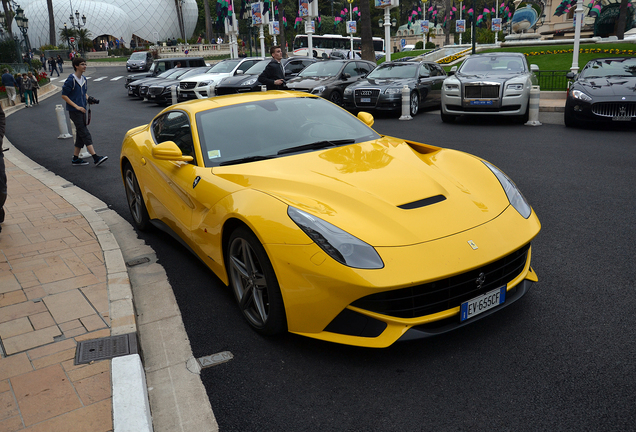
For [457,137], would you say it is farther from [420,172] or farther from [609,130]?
[420,172]

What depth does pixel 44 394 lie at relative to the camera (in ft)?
9.27

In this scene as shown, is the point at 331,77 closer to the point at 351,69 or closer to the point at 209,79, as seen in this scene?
the point at 351,69

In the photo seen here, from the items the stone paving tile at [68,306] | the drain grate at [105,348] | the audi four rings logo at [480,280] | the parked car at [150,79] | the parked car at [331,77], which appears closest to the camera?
the audi four rings logo at [480,280]

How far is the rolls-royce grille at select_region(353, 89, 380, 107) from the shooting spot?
50.2 ft

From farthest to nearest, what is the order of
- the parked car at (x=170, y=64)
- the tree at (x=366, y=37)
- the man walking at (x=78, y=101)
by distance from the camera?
1. the parked car at (x=170, y=64)
2. the tree at (x=366, y=37)
3. the man walking at (x=78, y=101)

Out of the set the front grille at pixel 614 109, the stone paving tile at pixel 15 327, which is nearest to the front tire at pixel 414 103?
the front grille at pixel 614 109

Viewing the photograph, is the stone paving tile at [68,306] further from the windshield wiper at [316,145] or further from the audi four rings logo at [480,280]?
the audi four rings logo at [480,280]

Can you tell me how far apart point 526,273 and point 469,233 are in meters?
0.62

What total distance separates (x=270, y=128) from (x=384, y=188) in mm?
1362

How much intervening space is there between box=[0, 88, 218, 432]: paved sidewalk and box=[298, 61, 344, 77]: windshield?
1222cm

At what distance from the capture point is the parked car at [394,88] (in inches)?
599

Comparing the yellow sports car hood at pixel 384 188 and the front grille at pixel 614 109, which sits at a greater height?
the yellow sports car hood at pixel 384 188

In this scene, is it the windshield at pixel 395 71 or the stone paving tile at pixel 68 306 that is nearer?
the stone paving tile at pixel 68 306

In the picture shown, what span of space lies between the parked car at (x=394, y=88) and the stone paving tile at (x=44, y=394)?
43.4 ft
